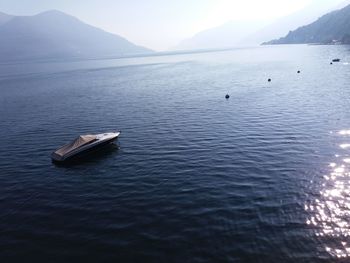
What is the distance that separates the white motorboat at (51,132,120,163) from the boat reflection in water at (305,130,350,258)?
3195 cm

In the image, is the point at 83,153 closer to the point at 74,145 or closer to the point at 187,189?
the point at 74,145

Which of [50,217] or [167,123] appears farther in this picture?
[167,123]

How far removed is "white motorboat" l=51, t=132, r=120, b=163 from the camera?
157 feet

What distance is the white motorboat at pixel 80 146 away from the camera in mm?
47875

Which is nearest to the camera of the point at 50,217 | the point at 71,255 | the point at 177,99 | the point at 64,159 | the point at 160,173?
the point at 71,255

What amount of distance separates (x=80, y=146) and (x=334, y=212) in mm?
35016

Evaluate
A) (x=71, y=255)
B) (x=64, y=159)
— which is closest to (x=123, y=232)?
(x=71, y=255)

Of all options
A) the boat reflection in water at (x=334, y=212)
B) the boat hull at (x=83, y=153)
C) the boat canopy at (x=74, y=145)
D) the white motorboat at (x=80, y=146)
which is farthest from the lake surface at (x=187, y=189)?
the boat canopy at (x=74, y=145)

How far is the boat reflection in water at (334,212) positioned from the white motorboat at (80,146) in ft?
105

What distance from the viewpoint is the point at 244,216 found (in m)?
31.0

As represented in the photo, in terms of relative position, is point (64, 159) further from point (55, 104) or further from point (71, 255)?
point (55, 104)

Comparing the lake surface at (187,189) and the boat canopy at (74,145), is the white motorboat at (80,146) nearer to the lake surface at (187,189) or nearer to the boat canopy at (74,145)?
the boat canopy at (74,145)

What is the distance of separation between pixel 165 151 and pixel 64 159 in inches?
584

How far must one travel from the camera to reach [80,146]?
49406mm
